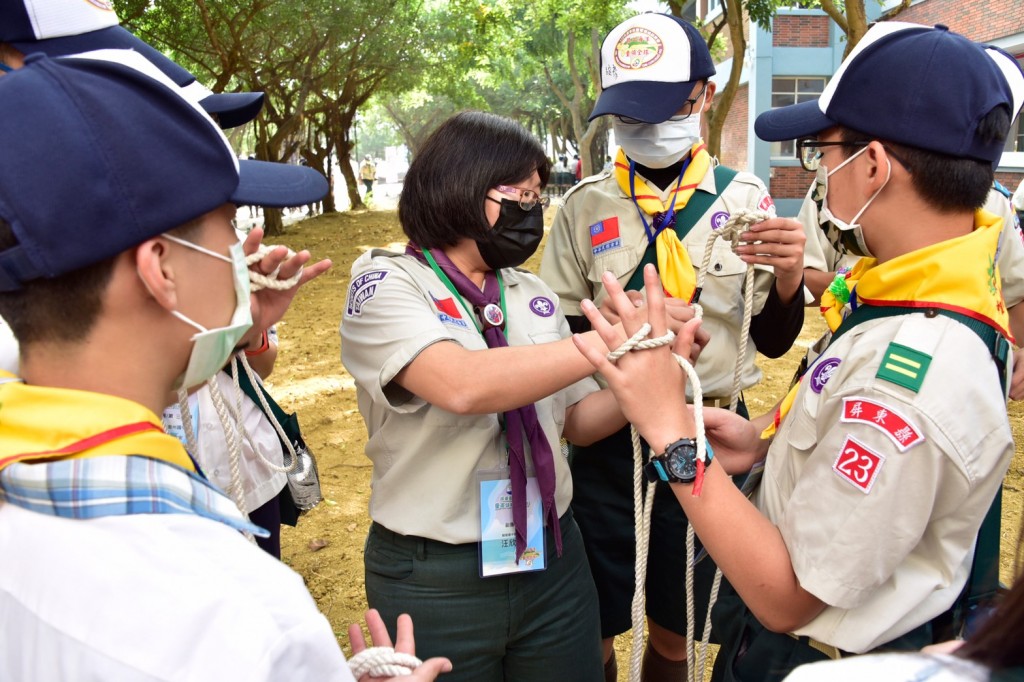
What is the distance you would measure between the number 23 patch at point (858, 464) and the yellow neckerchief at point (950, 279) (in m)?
0.34

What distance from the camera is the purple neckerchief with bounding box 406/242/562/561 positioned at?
2051mm

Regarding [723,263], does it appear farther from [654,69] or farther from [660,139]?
[654,69]

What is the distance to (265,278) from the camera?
5.51ft

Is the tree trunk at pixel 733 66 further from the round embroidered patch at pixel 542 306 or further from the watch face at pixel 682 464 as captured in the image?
the watch face at pixel 682 464

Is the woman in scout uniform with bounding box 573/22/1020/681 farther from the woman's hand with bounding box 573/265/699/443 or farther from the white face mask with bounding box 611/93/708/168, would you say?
the white face mask with bounding box 611/93/708/168

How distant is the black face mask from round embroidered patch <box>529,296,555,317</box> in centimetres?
20

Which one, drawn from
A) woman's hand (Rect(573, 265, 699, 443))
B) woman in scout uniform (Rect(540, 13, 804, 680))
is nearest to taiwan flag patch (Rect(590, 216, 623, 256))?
woman in scout uniform (Rect(540, 13, 804, 680))

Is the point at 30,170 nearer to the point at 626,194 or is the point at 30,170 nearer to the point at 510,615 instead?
the point at 510,615

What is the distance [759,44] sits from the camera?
1903 centimetres

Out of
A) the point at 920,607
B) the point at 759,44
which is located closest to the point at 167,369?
the point at 920,607

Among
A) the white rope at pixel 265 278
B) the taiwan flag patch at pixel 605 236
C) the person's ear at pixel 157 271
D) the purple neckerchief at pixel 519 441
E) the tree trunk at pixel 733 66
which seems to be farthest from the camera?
the tree trunk at pixel 733 66

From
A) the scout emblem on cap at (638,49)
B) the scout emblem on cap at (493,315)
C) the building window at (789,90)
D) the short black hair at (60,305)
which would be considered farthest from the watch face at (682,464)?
the building window at (789,90)

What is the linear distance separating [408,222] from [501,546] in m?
0.92

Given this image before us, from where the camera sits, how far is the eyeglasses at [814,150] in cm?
167
